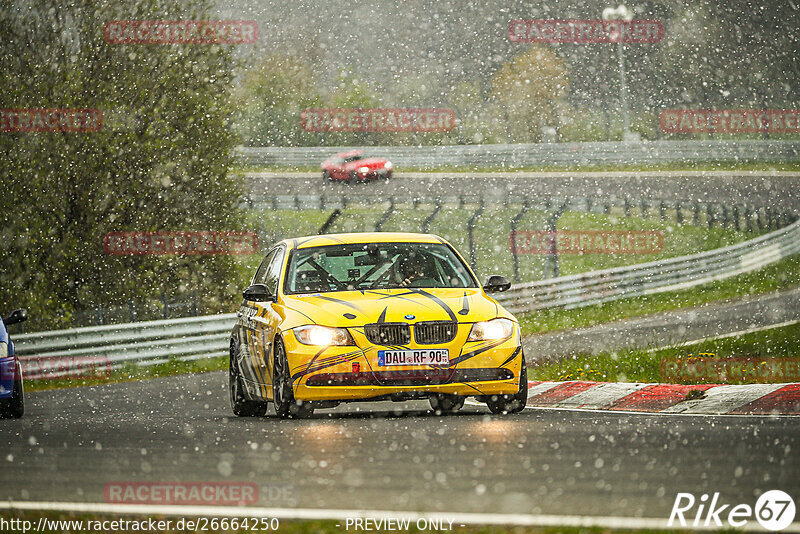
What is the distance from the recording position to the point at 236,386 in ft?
43.2

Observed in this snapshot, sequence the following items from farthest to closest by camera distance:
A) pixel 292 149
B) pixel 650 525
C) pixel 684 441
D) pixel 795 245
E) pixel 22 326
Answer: pixel 292 149 → pixel 795 245 → pixel 22 326 → pixel 684 441 → pixel 650 525

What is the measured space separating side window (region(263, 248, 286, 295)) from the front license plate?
158 cm

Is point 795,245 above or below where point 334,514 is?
below

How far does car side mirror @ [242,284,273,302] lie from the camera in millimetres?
11984

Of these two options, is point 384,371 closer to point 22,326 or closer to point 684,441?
point 684,441

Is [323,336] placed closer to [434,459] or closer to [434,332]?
[434,332]

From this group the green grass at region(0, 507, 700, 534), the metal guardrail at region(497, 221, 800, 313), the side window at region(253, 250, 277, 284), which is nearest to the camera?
the green grass at region(0, 507, 700, 534)

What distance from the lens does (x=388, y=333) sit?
1113cm

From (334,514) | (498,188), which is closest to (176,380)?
(334,514)

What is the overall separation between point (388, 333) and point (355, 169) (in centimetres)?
4559

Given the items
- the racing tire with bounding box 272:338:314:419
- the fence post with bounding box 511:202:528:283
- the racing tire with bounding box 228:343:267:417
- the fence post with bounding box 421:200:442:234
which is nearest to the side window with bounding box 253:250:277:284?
the racing tire with bounding box 228:343:267:417

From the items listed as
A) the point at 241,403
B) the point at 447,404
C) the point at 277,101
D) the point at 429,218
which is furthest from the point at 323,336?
the point at 277,101

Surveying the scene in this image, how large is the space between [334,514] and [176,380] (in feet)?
51.1

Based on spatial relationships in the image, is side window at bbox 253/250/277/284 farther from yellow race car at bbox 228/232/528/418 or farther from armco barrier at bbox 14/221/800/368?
armco barrier at bbox 14/221/800/368
